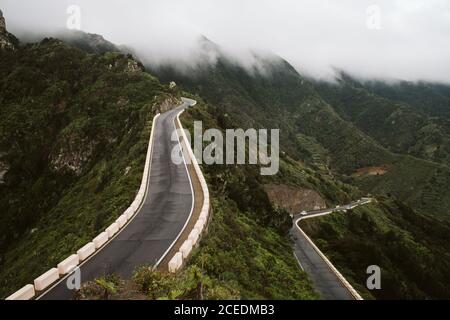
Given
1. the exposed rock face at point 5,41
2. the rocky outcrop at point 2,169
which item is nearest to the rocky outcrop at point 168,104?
the rocky outcrop at point 2,169

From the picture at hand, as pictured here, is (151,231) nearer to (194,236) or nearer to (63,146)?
(194,236)

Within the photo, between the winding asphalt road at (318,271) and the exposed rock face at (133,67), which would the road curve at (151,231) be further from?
the exposed rock face at (133,67)

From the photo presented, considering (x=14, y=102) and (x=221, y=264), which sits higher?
(x=14, y=102)

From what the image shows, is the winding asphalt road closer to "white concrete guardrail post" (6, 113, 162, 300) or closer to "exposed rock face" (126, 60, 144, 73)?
"white concrete guardrail post" (6, 113, 162, 300)

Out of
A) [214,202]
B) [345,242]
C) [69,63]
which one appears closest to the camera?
[214,202]

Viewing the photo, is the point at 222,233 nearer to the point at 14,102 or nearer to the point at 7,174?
the point at 7,174

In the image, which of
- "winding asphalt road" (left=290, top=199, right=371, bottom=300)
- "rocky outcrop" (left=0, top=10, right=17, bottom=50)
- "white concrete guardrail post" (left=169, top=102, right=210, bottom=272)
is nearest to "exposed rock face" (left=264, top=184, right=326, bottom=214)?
"winding asphalt road" (left=290, top=199, right=371, bottom=300)

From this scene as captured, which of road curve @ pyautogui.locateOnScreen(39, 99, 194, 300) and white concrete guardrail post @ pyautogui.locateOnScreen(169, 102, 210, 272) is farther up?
white concrete guardrail post @ pyautogui.locateOnScreen(169, 102, 210, 272)
